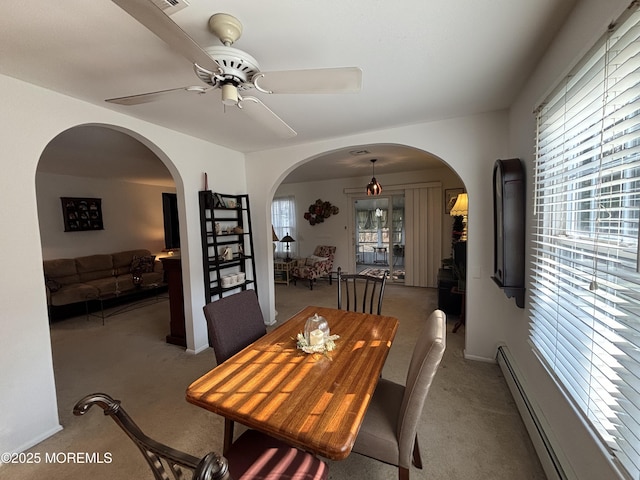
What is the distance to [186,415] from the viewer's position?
2041 mm

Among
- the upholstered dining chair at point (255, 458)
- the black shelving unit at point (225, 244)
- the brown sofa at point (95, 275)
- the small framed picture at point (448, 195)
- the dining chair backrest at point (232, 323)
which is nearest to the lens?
the upholstered dining chair at point (255, 458)

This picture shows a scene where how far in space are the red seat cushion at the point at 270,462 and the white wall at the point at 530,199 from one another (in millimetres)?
1065

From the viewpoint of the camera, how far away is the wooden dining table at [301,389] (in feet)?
3.16

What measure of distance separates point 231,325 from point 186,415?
3.04ft

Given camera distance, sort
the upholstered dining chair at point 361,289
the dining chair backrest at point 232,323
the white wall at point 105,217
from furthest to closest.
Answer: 1. the white wall at point 105,217
2. the upholstered dining chair at point 361,289
3. the dining chair backrest at point 232,323

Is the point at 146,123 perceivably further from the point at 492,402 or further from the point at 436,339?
the point at 492,402

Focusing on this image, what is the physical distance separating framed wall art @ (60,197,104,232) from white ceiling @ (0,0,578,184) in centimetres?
400

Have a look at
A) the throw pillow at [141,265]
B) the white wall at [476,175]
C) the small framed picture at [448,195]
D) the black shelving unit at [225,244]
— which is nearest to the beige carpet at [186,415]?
the white wall at [476,175]

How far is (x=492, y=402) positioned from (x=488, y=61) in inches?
94.8

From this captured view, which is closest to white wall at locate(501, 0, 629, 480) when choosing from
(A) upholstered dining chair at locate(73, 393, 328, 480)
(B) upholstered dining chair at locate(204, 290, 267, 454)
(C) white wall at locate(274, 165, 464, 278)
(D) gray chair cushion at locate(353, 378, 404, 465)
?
(D) gray chair cushion at locate(353, 378, 404, 465)

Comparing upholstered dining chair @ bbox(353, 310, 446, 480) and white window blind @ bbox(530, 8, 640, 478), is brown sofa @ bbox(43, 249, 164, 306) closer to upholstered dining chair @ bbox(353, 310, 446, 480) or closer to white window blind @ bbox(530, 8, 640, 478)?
upholstered dining chair @ bbox(353, 310, 446, 480)

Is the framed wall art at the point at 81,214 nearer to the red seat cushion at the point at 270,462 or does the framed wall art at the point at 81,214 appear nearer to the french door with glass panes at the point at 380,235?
the french door with glass panes at the point at 380,235

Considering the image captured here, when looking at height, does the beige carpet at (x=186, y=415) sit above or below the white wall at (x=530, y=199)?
below

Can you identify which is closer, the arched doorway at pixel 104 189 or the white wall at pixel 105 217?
the arched doorway at pixel 104 189
